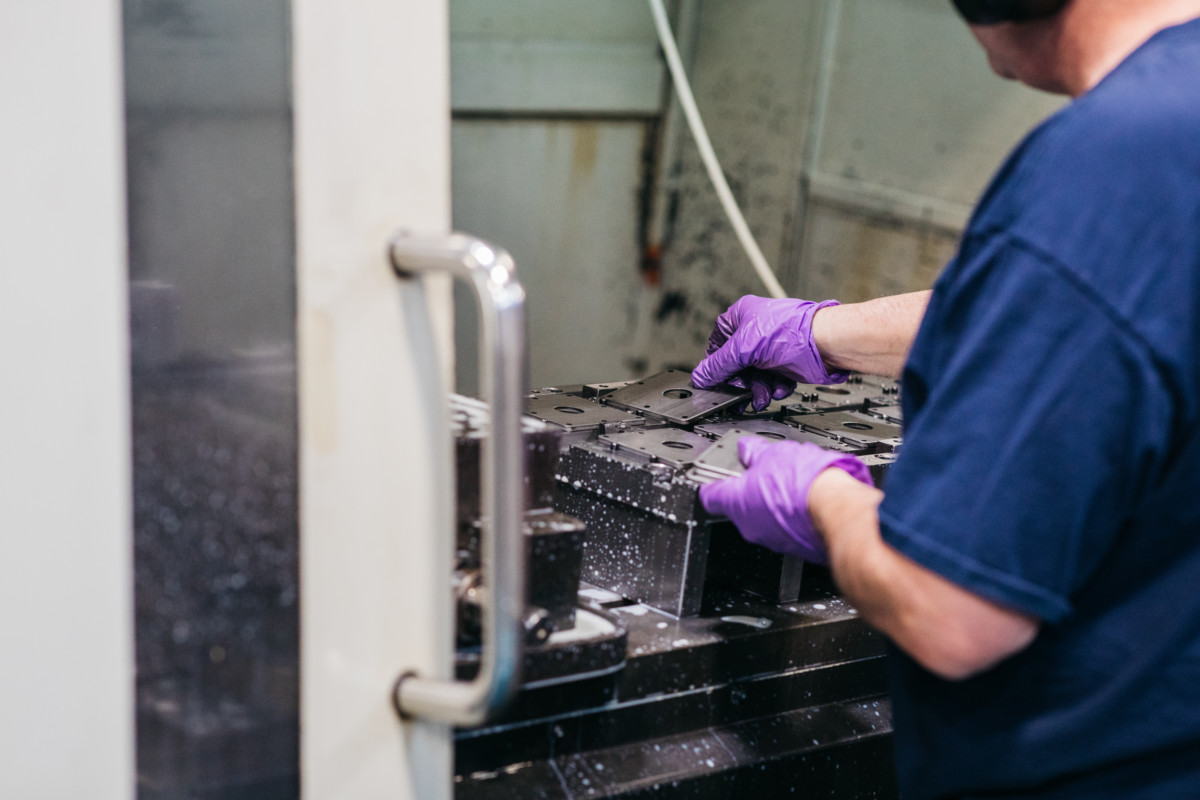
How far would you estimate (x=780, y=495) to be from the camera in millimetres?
963

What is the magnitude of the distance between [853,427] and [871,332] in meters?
0.13

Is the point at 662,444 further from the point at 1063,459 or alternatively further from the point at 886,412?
the point at 1063,459

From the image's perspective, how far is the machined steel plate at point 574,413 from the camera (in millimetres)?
1265

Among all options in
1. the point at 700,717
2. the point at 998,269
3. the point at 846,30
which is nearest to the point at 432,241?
the point at 998,269

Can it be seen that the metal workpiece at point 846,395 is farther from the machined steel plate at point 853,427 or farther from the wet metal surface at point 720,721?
the wet metal surface at point 720,721

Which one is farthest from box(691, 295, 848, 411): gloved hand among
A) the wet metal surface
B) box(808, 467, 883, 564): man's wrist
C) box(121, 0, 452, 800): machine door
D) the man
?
box(121, 0, 452, 800): machine door

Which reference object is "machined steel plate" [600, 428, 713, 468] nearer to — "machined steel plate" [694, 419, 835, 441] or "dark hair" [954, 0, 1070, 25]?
"machined steel plate" [694, 419, 835, 441]

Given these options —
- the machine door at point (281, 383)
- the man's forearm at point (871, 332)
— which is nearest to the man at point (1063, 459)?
the machine door at point (281, 383)

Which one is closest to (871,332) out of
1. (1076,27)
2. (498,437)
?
(1076,27)

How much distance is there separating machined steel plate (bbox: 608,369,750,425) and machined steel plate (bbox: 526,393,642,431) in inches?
1.2

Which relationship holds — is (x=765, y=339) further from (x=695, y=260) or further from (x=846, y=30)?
(x=695, y=260)

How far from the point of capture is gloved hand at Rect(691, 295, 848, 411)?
143 centimetres

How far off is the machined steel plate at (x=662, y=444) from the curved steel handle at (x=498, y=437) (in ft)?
1.66

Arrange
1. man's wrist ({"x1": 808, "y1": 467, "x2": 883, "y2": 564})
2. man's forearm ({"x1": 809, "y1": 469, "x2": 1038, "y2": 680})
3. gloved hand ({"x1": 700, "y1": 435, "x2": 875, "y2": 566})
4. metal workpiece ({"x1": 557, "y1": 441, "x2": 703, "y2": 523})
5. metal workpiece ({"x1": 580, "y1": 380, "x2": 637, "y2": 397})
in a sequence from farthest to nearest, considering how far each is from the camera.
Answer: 1. metal workpiece ({"x1": 580, "y1": 380, "x2": 637, "y2": 397})
2. metal workpiece ({"x1": 557, "y1": 441, "x2": 703, "y2": 523})
3. gloved hand ({"x1": 700, "y1": 435, "x2": 875, "y2": 566})
4. man's wrist ({"x1": 808, "y1": 467, "x2": 883, "y2": 564})
5. man's forearm ({"x1": 809, "y1": 469, "x2": 1038, "y2": 680})
